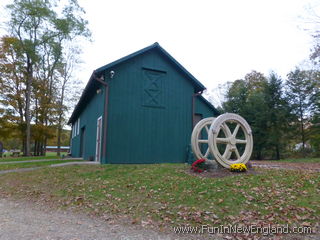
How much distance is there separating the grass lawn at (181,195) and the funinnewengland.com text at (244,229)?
0.14 m

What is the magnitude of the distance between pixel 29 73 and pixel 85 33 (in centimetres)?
666

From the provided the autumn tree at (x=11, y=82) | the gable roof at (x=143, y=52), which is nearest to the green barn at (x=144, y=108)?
the gable roof at (x=143, y=52)

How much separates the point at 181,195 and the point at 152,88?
23.3 ft

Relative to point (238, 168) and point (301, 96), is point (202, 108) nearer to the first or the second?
point (238, 168)

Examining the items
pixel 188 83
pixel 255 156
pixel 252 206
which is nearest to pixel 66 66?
pixel 188 83

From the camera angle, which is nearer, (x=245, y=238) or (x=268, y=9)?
(x=245, y=238)

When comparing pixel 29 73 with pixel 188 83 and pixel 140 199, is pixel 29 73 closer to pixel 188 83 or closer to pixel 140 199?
pixel 188 83

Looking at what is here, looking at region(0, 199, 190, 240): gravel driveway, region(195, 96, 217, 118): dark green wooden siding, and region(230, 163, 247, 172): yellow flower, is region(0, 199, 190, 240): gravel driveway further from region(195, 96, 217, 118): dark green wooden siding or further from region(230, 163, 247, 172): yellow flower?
region(195, 96, 217, 118): dark green wooden siding

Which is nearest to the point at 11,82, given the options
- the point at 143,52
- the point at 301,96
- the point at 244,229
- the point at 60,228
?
the point at 143,52

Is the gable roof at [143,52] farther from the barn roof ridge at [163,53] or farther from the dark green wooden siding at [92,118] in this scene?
the dark green wooden siding at [92,118]

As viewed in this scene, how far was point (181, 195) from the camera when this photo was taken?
218 inches

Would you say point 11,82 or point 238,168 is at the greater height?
point 11,82

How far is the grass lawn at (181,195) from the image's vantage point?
447 cm

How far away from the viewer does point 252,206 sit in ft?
15.9
